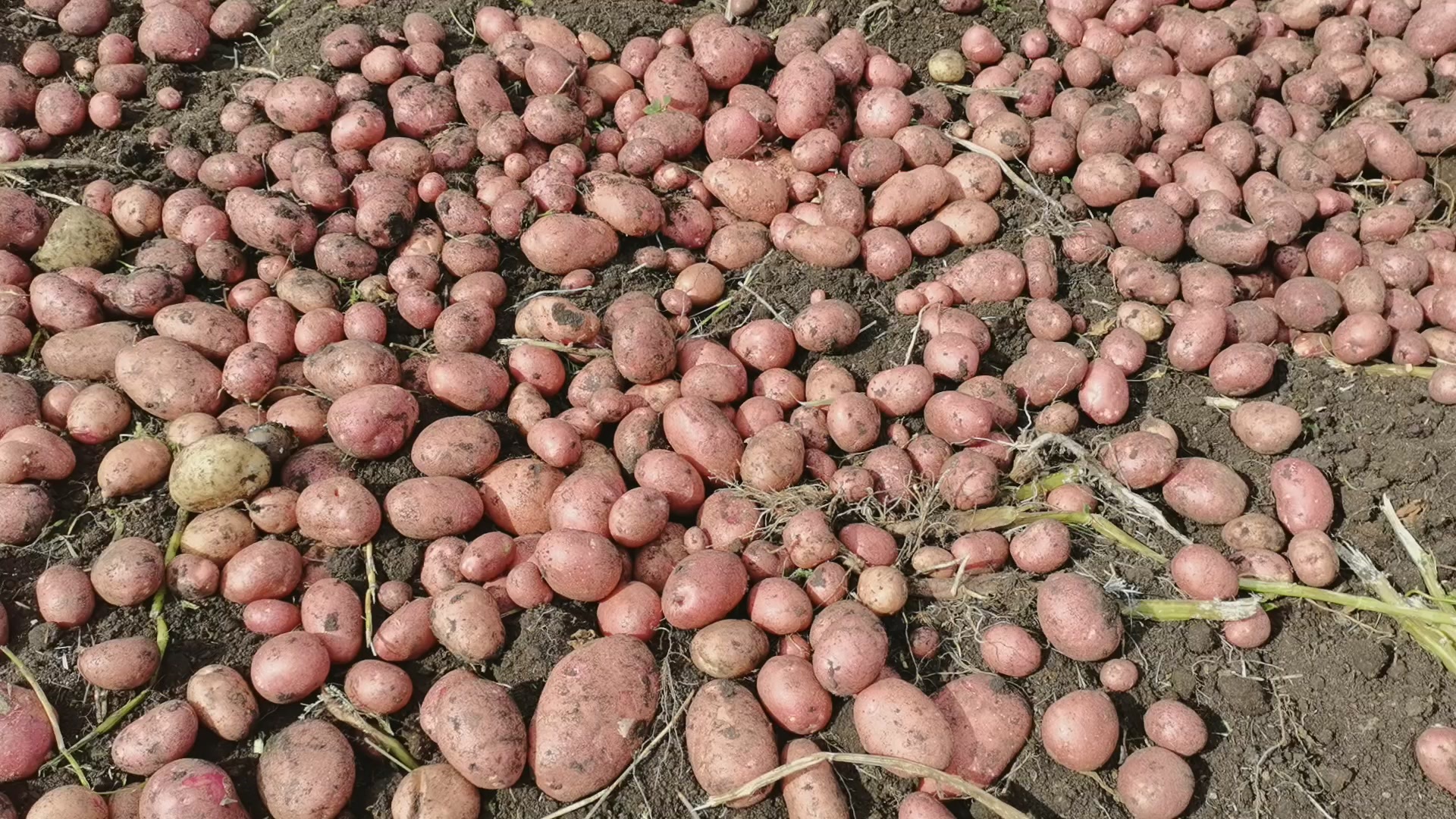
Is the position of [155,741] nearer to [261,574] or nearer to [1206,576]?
[261,574]

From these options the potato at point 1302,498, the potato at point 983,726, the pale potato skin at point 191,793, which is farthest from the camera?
the potato at point 1302,498

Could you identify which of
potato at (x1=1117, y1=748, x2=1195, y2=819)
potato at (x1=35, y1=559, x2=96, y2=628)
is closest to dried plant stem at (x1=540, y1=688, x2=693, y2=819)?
potato at (x1=1117, y1=748, x2=1195, y2=819)

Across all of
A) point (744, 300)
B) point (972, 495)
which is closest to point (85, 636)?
point (744, 300)

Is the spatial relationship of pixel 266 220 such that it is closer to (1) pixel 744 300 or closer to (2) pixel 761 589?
(1) pixel 744 300

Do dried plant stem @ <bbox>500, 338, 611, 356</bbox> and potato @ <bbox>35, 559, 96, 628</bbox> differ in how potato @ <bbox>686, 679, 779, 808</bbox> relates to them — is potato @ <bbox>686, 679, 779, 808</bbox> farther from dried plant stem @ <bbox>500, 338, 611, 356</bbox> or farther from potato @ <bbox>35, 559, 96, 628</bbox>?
potato @ <bbox>35, 559, 96, 628</bbox>

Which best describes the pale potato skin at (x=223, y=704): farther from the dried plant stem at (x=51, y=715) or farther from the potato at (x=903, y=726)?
the potato at (x=903, y=726)

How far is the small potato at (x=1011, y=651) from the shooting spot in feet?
8.38

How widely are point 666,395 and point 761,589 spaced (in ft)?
2.69

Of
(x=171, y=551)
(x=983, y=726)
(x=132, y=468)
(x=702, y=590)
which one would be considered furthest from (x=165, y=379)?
(x=983, y=726)

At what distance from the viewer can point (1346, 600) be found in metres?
2.59

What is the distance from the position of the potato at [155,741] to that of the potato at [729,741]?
1306 mm

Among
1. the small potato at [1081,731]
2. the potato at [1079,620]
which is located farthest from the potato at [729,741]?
the potato at [1079,620]

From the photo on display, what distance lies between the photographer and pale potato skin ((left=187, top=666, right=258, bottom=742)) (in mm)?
2414

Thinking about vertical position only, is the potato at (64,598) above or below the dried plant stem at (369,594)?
above
